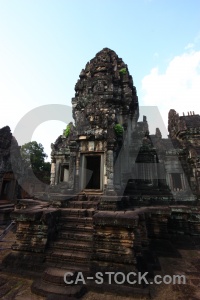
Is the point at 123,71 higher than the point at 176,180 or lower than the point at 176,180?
higher

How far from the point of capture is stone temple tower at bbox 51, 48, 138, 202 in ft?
23.8

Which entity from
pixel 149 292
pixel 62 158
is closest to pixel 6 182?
pixel 62 158

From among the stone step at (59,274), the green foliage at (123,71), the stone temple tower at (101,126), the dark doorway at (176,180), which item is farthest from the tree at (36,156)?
the stone step at (59,274)

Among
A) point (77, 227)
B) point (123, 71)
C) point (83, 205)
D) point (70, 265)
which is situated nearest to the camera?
point (70, 265)

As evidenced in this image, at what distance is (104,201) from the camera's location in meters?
5.62

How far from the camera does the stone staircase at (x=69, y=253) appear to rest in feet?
9.57

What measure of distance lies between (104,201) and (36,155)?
28.2 m

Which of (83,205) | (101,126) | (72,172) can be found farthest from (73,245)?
(101,126)

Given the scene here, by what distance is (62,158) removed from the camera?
45.7ft

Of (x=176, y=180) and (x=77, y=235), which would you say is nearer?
(x=77, y=235)

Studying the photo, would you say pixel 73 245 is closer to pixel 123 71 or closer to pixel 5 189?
pixel 123 71

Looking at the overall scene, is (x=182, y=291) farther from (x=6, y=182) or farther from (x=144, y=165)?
(x=6, y=182)

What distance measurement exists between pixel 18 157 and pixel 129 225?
624 inches

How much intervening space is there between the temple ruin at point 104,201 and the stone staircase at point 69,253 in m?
0.02
